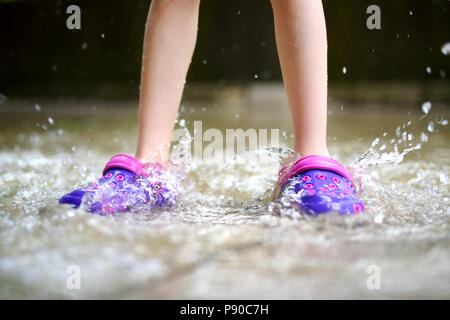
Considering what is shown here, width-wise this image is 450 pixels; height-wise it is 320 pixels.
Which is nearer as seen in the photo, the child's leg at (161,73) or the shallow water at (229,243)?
the shallow water at (229,243)

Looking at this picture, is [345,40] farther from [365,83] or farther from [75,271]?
[75,271]

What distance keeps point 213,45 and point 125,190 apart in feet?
12.7

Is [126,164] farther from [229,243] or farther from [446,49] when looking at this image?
[446,49]

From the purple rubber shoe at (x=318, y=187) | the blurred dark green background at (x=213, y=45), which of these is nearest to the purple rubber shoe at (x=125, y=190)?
the purple rubber shoe at (x=318, y=187)

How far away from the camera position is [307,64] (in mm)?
904

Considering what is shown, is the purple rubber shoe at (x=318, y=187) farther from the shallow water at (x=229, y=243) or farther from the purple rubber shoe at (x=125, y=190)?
the purple rubber shoe at (x=125, y=190)

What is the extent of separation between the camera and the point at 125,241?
0.65m

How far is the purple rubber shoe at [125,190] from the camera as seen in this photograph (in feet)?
2.63

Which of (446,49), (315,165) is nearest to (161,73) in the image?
(315,165)

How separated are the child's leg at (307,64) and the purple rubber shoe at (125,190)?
0.26m

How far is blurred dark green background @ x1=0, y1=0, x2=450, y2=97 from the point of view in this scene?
13.1 ft

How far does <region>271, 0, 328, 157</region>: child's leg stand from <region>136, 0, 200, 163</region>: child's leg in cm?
20
